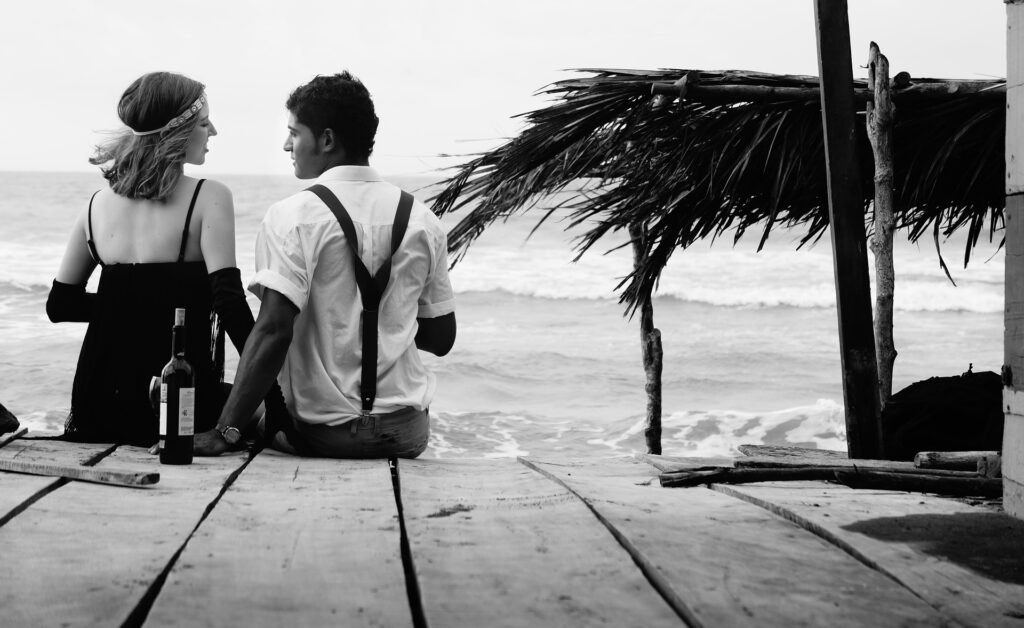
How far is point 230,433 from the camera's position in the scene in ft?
11.4

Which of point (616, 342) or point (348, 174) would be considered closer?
point (348, 174)

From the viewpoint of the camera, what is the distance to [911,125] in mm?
4699

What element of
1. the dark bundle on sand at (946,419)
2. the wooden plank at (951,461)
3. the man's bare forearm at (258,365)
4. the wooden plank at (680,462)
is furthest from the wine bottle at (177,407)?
the dark bundle on sand at (946,419)

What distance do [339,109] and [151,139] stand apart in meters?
0.64

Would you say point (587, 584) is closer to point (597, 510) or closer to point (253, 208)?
point (597, 510)

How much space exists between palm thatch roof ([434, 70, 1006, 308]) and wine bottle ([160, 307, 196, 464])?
64.9 inches

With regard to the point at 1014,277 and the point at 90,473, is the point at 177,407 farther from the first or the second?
the point at 1014,277

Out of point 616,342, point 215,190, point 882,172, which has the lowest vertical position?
point 616,342

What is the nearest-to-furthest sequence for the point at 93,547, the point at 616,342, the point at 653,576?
the point at 653,576 → the point at 93,547 → the point at 616,342

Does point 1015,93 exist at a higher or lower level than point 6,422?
higher

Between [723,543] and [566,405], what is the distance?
35.9 ft

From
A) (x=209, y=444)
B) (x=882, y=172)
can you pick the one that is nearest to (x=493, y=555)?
(x=209, y=444)

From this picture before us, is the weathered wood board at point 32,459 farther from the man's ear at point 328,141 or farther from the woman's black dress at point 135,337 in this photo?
the man's ear at point 328,141

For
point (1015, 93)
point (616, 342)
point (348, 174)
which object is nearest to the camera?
point (1015, 93)
